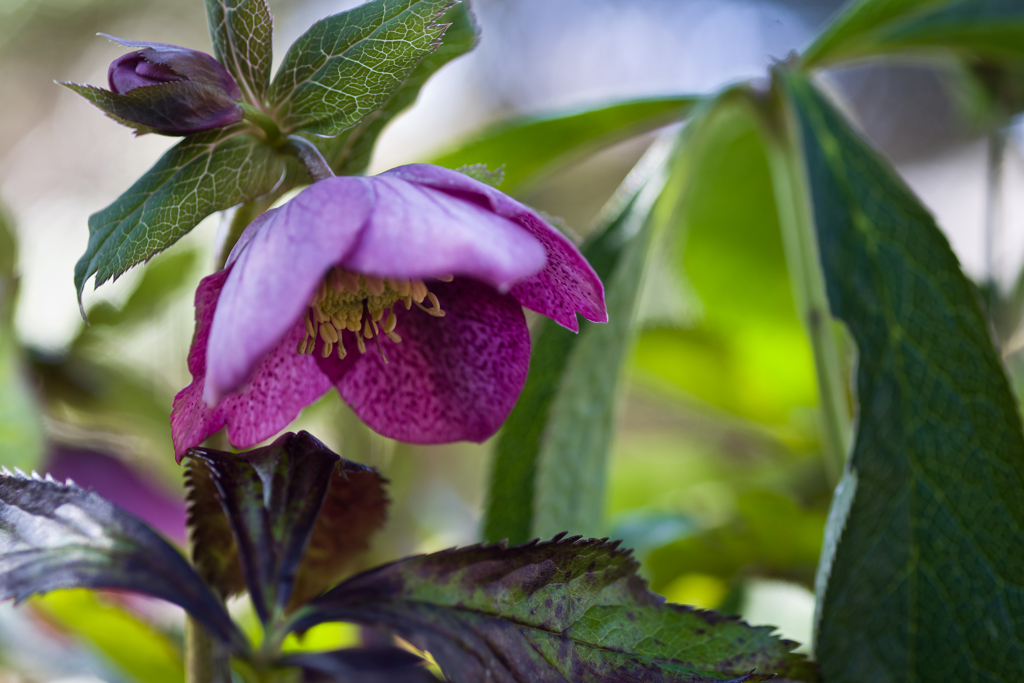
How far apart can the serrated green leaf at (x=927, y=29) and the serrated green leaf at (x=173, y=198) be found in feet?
1.71

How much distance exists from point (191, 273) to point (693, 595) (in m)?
0.62

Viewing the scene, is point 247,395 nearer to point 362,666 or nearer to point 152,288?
point 362,666

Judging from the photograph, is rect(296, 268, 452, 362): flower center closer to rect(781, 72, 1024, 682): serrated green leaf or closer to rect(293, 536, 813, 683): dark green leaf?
rect(293, 536, 813, 683): dark green leaf

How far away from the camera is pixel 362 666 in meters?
0.36

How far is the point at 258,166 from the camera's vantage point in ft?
1.11

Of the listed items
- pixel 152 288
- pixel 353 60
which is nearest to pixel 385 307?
pixel 353 60

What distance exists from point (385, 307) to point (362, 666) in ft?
0.59

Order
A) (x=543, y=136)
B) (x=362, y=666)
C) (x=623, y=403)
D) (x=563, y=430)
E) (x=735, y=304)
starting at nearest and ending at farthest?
(x=362, y=666) < (x=563, y=430) < (x=543, y=136) < (x=735, y=304) < (x=623, y=403)

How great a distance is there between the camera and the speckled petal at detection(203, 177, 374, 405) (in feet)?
0.75

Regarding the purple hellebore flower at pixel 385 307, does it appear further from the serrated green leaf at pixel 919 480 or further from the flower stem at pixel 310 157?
the serrated green leaf at pixel 919 480

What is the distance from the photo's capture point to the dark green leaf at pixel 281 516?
32 cm

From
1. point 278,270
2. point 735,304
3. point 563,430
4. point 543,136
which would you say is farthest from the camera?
point 735,304

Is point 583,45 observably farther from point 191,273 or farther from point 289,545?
point 289,545

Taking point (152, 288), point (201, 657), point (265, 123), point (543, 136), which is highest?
point (543, 136)
